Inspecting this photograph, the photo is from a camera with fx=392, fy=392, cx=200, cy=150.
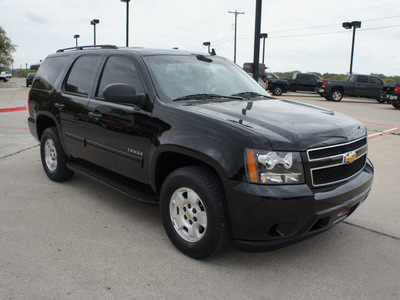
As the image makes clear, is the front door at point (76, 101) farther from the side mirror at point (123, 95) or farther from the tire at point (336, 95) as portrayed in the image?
the tire at point (336, 95)

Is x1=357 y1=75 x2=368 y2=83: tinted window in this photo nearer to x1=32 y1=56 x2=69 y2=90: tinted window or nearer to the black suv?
the black suv

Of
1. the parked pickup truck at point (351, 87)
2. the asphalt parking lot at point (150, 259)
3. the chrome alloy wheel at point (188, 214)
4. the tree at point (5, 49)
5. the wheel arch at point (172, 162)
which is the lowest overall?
the asphalt parking lot at point (150, 259)

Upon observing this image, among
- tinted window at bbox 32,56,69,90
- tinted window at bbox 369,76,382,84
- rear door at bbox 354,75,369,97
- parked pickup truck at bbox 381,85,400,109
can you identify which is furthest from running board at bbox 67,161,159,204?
tinted window at bbox 369,76,382,84

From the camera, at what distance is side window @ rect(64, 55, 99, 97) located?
4.67m

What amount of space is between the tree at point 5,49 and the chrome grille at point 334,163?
39361mm

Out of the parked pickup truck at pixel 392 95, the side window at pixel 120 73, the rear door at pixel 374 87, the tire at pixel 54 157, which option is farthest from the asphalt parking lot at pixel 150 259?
the rear door at pixel 374 87

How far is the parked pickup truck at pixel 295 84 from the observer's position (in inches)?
1127

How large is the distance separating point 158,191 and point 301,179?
58.1 inches

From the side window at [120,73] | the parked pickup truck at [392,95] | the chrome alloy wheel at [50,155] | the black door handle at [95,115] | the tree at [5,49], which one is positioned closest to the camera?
the side window at [120,73]

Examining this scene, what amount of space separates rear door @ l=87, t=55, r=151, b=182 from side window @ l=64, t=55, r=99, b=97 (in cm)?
24

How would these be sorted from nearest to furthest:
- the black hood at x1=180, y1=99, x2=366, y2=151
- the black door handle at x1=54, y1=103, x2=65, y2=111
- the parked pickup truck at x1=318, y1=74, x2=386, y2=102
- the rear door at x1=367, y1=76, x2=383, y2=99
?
1. the black hood at x1=180, y1=99, x2=366, y2=151
2. the black door handle at x1=54, y1=103, x2=65, y2=111
3. the rear door at x1=367, y1=76, x2=383, y2=99
4. the parked pickup truck at x1=318, y1=74, x2=386, y2=102

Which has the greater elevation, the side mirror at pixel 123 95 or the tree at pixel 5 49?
the tree at pixel 5 49

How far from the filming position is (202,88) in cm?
409

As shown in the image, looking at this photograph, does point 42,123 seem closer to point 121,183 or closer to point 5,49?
point 121,183
